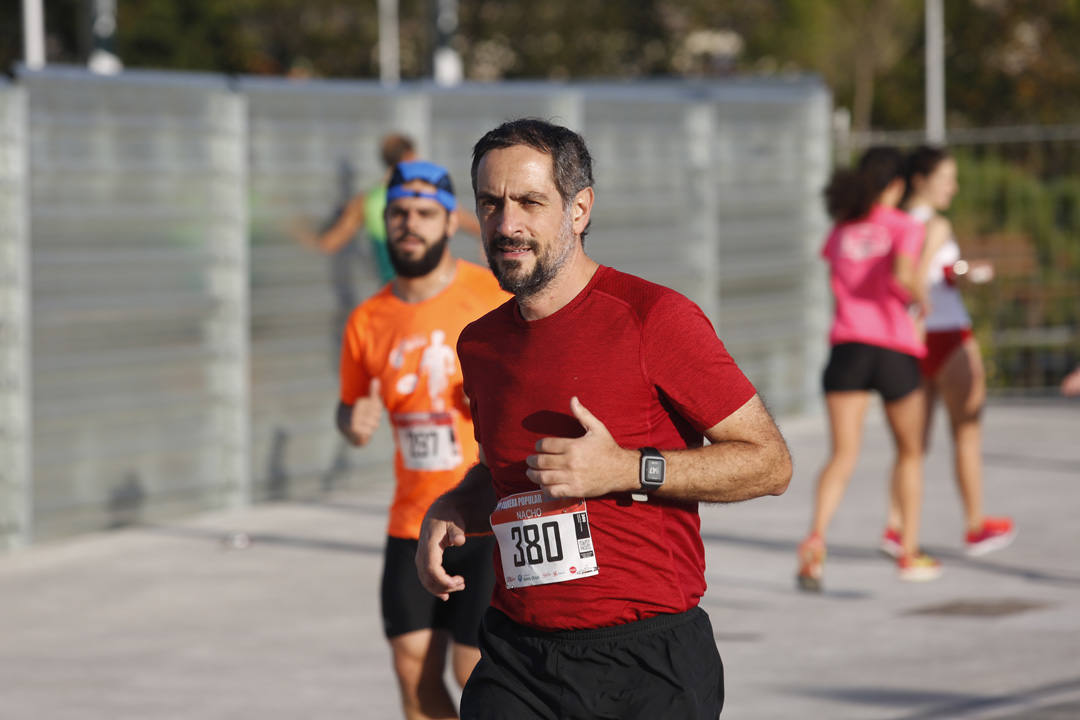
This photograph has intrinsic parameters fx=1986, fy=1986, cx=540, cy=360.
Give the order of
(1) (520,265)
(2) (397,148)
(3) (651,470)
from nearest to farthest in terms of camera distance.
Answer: (3) (651,470)
(1) (520,265)
(2) (397,148)

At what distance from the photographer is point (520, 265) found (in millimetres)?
3914

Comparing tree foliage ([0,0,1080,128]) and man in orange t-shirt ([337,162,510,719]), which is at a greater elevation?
tree foliage ([0,0,1080,128])

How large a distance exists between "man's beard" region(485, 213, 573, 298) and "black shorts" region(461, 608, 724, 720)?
28.0 inches

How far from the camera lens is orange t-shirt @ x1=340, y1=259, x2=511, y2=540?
591 centimetres

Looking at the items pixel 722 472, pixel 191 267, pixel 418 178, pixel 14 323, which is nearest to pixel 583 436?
pixel 722 472

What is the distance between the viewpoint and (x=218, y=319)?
39.8ft

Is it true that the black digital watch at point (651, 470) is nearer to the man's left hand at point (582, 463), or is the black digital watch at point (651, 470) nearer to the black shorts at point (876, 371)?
the man's left hand at point (582, 463)

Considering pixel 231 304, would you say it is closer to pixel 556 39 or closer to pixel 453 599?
pixel 453 599

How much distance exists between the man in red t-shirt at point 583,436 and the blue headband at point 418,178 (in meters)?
2.02

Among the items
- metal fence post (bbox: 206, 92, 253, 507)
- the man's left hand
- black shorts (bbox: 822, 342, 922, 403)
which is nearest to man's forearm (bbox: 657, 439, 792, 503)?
the man's left hand

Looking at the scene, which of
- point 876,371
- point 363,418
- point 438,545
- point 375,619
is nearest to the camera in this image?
point 438,545

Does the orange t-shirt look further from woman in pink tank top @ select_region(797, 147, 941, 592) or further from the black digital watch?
woman in pink tank top @ select_region(797, 147, 941, 592)

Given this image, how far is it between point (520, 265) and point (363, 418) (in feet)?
7.22

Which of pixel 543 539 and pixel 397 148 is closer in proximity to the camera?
pixel 543 539
